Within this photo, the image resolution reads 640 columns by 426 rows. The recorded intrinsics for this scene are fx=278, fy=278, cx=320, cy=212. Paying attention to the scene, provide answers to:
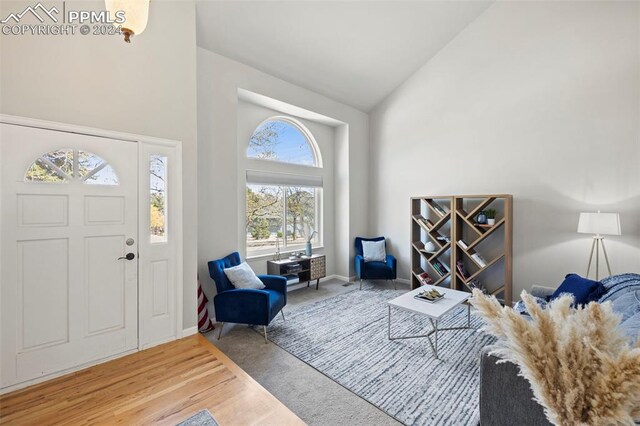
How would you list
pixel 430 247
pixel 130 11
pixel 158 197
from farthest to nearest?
pixel 430 247
pixel 158 197
pixel 130 11

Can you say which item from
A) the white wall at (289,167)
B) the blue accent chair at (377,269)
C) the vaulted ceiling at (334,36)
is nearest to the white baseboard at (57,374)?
the white wall at (289,167)

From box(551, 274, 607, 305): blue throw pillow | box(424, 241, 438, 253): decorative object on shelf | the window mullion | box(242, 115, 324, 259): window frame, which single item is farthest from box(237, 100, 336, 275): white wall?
box(551, 274, 607, 305): blue throw pillow

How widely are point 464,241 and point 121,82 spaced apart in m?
4.69

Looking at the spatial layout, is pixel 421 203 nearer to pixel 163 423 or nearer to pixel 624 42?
pixel 624 42

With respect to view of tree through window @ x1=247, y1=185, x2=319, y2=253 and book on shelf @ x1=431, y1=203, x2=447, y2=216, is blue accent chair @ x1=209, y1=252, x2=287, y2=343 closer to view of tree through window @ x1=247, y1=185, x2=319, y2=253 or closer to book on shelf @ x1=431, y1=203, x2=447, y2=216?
view of tree through window @ x1=247, y1=185, x2=319, y2=253

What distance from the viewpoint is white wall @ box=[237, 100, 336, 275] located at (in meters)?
4.05

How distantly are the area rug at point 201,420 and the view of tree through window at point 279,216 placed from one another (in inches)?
101

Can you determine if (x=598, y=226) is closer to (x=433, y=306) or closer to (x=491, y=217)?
(x=491, y=217)

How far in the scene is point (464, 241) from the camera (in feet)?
14.2

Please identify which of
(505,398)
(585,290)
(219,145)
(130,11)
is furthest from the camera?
(219,145)

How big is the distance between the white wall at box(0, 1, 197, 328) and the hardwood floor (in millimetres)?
677

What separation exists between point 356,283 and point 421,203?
1.81m

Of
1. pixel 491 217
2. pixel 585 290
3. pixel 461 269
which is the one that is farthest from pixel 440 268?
pixel 585 290

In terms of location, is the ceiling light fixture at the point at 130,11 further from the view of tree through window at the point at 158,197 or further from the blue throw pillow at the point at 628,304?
the blue throw pillow at the point at 628,304
